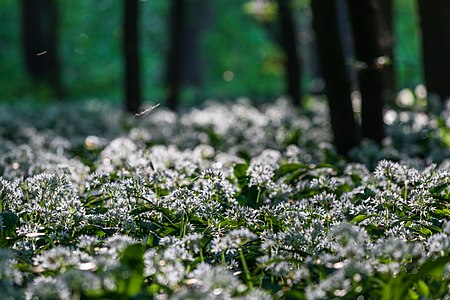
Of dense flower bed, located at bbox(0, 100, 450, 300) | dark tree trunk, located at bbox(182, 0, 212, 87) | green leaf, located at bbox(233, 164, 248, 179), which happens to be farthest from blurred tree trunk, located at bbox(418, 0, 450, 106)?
dark tree trunk, located at bbox(182, 0, 212, 87)

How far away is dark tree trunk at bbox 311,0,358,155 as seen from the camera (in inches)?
270

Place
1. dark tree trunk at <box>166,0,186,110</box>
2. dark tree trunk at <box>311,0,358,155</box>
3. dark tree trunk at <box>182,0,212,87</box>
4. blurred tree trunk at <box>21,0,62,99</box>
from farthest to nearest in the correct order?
dark tree trunk at <box>182,0,212,87</box>
blurred tree trunk at <box>21,0,62,99</box>
dark tree trunk at <box>166,0,186,110</box>
dark tree trunk at <box>311,0,358,155</box>

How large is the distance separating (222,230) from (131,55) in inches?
337

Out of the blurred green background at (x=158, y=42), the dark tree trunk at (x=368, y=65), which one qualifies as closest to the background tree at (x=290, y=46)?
the dark tree trunk at (x=368, y=65)

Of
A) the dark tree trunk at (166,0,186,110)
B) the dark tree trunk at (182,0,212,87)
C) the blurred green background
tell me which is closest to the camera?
the dark tree trunk at (166,0,186,110)

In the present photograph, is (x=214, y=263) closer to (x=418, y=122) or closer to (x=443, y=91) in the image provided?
(x=418, y=122)

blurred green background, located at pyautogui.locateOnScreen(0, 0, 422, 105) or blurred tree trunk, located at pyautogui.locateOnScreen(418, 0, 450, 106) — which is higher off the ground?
blurred tree trunk, located at pyautogui.locateOnScreen(418, 0, 450, 106)

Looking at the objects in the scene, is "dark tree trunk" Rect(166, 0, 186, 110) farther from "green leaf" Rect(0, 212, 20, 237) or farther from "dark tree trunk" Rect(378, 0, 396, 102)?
"green leaf" Rect(0, 212, 20, 237)

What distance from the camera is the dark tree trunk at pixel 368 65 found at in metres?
7.10

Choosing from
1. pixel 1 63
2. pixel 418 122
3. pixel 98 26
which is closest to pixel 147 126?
pixel 418 122

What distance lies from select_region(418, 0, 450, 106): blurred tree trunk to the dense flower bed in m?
4.13

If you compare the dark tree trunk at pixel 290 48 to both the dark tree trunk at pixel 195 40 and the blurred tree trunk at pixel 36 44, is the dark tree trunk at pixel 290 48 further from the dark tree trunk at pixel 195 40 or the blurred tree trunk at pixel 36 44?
the dark tree trunk at pixel 195 40

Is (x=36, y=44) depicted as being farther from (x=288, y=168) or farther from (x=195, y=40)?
(x=288, y=168)

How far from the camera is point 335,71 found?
6.92 metres
